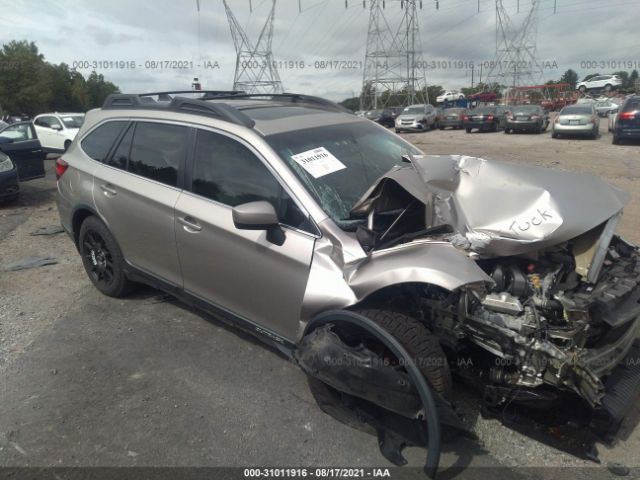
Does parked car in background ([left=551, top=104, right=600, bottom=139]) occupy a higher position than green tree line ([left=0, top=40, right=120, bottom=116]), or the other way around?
green tree line ([left=0, top=40, right=120, bottom=116])

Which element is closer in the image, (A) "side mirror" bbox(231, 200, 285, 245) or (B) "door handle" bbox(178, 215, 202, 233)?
(A) "side mirror" bbox(231, 200, 285, 245)

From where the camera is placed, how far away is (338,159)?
3.22 meters

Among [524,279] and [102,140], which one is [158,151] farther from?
[524,279]

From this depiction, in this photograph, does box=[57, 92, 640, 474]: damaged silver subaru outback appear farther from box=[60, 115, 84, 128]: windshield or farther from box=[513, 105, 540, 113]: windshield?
box=[513, 105, 540, 113]: windshield

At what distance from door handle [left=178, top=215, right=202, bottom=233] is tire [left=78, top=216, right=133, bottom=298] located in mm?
1116

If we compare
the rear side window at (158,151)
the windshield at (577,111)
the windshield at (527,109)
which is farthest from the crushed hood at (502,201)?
the windshield at (527,109)

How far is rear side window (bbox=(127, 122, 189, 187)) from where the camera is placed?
11.3 ft

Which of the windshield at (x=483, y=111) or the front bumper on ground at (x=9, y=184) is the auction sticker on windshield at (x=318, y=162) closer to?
the front bumper on ground at (x=9, y=184)

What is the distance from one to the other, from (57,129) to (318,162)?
53.0 feet

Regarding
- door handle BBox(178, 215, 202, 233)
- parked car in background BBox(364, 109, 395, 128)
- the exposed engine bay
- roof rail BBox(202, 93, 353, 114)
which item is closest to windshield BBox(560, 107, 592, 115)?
parked car in background BBox(364, 109, 395, 128)

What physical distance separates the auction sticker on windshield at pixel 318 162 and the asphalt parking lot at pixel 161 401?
142cm

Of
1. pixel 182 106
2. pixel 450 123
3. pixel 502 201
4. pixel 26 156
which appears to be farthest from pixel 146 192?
pixel 450 123

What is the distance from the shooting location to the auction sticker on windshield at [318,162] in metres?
2.97

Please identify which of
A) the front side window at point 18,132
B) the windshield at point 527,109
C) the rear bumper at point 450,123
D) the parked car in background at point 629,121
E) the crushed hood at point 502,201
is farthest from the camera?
the rear bumper at point 450,123
